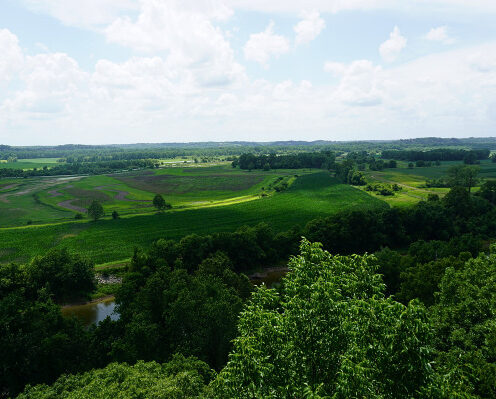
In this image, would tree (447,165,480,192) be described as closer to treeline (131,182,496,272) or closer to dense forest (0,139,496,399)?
treeline (131,182,496,272)

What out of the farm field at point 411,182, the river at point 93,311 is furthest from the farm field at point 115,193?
the farm field at point 411,182

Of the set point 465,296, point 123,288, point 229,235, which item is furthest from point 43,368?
point 465,296

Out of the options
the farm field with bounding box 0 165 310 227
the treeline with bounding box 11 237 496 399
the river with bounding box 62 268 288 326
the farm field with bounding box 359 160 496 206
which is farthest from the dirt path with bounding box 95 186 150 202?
the farm field with bounding box 359 160 496 206

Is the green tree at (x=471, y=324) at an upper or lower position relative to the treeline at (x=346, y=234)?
upper

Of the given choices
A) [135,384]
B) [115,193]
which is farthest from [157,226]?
[135,384]

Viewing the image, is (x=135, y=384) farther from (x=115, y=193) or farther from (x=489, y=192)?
(x=115, y=193)

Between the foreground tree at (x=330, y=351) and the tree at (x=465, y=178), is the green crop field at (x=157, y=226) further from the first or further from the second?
the foreground tree at (x=330, y=351)
